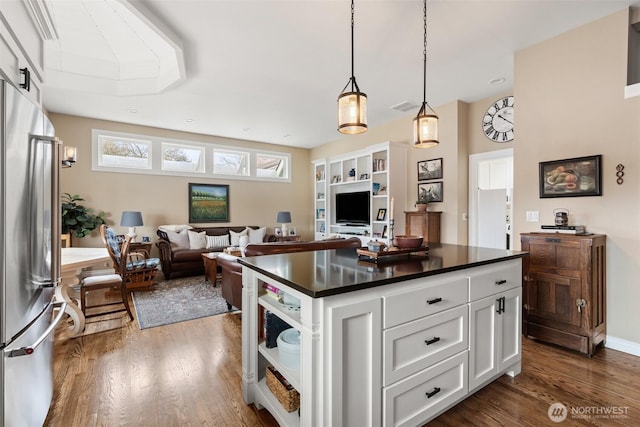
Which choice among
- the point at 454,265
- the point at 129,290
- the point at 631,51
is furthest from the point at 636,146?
the point at 129,290

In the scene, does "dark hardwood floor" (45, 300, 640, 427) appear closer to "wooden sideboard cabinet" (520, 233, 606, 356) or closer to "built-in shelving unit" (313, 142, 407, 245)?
"wooden sideboard cabinet" (520, 233, 606, 356)

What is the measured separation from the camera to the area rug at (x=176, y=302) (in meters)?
3.49

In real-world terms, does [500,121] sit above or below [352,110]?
above

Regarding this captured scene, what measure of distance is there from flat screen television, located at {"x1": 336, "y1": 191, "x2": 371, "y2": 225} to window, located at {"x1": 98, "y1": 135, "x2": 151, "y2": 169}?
402cm

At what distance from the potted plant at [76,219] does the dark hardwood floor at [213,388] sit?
9.28 ft

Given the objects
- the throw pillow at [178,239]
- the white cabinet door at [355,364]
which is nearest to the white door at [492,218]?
the white cabinet door at [355,364]

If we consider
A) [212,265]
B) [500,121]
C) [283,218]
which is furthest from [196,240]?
[500,121]

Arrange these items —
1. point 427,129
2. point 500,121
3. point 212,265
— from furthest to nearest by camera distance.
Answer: point 212,265
point 500,121
point 427,129

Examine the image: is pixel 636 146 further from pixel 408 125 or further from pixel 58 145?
pixel 58 145

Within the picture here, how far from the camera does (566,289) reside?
8.55 feet

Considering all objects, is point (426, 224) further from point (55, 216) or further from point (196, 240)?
point (55, 216)

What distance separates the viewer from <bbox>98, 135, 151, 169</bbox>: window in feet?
18.6

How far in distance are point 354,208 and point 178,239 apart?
3509 mm

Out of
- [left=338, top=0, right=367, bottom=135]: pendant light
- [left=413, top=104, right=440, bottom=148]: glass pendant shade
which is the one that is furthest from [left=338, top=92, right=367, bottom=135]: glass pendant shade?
[left=413, top=104, right=440, bottom=148]: glass pendant shade
